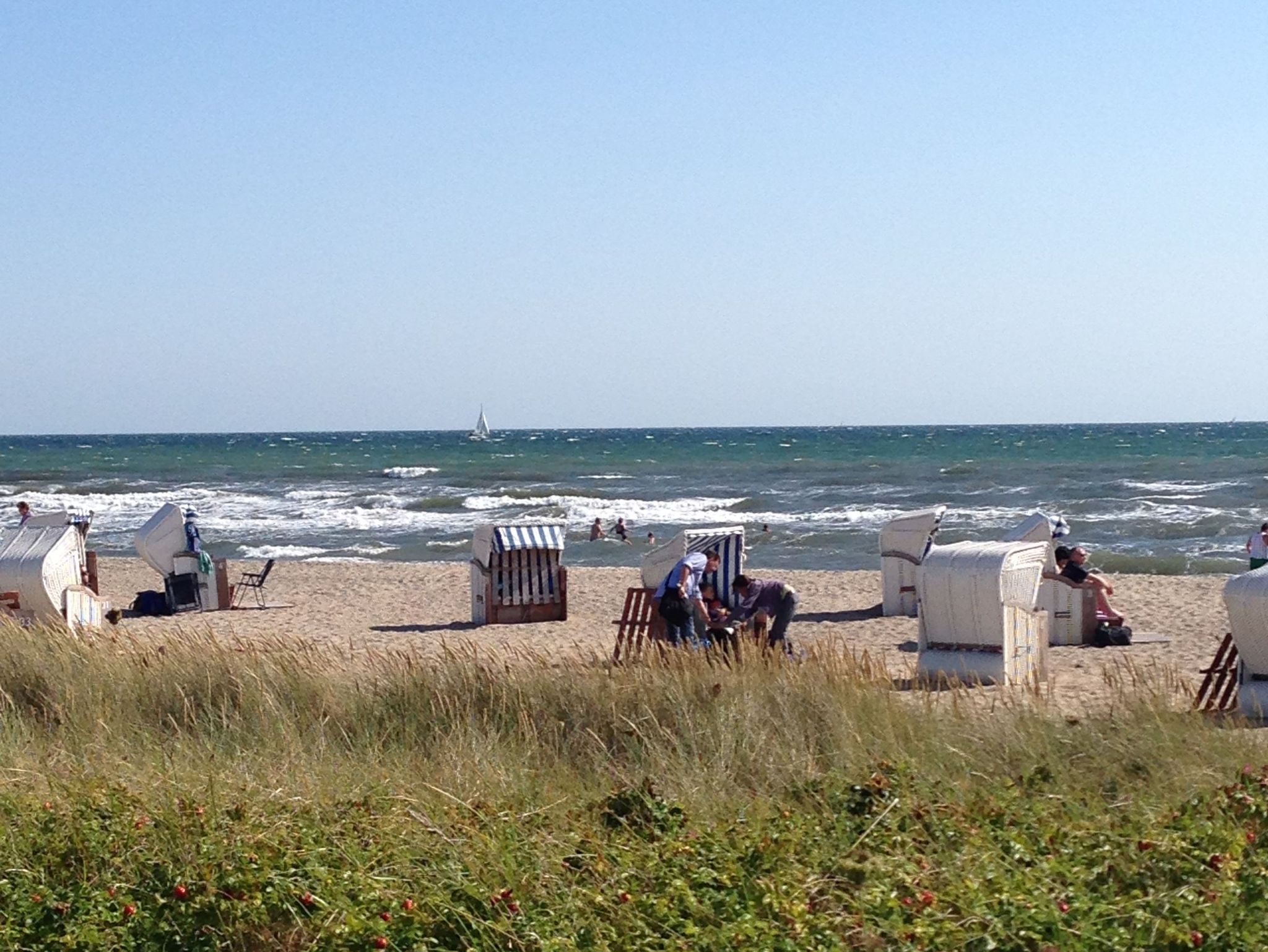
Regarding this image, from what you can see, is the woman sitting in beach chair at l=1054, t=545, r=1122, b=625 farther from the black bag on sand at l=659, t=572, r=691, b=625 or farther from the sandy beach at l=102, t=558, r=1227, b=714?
the black bag on sand at l=659, t=572, r=691, b=625

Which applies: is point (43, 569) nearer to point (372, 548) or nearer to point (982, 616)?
point (982, 616)

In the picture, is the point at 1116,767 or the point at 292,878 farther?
the point at 1116,767

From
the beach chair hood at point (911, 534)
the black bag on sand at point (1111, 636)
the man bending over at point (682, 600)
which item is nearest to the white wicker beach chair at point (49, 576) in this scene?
the man bending over at point (682, 600)

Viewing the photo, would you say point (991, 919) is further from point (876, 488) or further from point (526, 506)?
point (876, 488)

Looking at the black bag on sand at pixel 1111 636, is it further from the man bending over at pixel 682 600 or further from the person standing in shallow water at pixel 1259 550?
the man bending over at pixel 682 600

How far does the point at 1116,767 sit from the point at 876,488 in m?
41.3

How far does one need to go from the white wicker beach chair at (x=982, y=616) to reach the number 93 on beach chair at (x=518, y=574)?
6.45 metres

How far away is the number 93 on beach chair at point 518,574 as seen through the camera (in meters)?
16.1

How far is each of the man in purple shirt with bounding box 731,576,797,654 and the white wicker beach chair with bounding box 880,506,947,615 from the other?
430 centimetres

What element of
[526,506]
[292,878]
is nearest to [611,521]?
[526,506]

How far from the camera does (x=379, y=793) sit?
5176mm

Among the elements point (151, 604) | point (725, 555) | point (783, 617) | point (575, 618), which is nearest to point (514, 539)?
point (575, 618)

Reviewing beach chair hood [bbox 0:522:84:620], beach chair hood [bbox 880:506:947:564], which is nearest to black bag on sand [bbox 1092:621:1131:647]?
beach chair hood [bbox 880:506:947:564]

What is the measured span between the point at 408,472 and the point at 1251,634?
5318 cm
